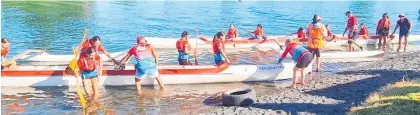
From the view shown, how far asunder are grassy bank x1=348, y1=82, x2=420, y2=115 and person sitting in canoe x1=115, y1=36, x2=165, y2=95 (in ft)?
18.6

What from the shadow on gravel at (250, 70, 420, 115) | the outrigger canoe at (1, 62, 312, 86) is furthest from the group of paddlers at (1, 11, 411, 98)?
the shadow on gravel at (250, 70, 420, 115)

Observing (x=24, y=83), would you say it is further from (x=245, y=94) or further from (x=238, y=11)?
(x=238, y=11)

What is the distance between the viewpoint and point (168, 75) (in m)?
15.1

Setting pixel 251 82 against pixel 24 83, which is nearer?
pixel 24 83

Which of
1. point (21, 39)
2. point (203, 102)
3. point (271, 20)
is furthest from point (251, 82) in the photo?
point (271, 20)

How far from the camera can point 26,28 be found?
3089 centimetres

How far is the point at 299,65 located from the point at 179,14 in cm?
3159

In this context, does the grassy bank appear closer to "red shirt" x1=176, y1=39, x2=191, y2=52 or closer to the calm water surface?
the calm water surface

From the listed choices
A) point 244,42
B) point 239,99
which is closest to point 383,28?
point 244,42

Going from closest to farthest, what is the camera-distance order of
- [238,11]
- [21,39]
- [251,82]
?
1. [251,82]
2. [21,39]
3. [238,11]

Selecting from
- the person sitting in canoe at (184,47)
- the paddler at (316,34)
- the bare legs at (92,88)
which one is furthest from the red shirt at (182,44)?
the paddler at (316,34)

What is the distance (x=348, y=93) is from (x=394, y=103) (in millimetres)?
2971

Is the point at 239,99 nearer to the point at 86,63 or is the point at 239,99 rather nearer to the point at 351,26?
the point at 86,63

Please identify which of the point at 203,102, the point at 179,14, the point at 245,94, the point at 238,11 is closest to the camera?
the point at 245,94
